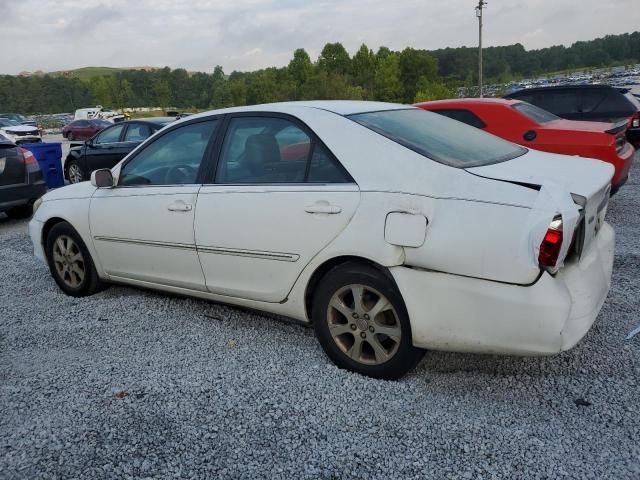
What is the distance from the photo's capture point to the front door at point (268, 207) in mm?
3297

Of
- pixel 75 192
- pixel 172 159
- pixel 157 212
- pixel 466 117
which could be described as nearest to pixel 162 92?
pixel 466 117

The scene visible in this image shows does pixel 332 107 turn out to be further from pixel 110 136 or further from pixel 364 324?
pixel 110 136

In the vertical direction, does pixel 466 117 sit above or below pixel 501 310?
above

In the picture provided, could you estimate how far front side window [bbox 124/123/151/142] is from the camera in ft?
36.6

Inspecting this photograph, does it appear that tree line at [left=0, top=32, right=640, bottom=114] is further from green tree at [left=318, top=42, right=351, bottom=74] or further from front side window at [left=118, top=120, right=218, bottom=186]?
front side window at [left=118, top=120, right=218, bottom=186]

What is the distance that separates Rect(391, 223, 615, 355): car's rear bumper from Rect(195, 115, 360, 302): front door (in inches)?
22.8

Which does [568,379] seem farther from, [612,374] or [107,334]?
[107,334]

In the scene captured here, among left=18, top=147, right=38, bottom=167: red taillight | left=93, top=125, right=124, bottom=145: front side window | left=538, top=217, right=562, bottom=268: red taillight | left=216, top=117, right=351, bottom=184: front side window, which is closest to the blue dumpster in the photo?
left=93, top=125, right=124, bottom=145: front side window

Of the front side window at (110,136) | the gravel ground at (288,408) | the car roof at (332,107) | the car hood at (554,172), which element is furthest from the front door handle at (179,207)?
the front side window at (110,136)

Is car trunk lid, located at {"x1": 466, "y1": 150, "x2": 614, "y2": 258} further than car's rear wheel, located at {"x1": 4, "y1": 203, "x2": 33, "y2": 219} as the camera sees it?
No

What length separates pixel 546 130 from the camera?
6.77 m

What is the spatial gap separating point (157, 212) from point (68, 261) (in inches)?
52.5

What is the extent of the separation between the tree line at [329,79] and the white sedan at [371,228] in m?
44.5

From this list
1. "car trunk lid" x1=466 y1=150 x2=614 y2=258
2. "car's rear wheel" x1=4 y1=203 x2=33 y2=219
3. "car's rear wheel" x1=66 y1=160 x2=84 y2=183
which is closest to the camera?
"car trunk lid" x1=466 y1=150 x2=614 y2=258
